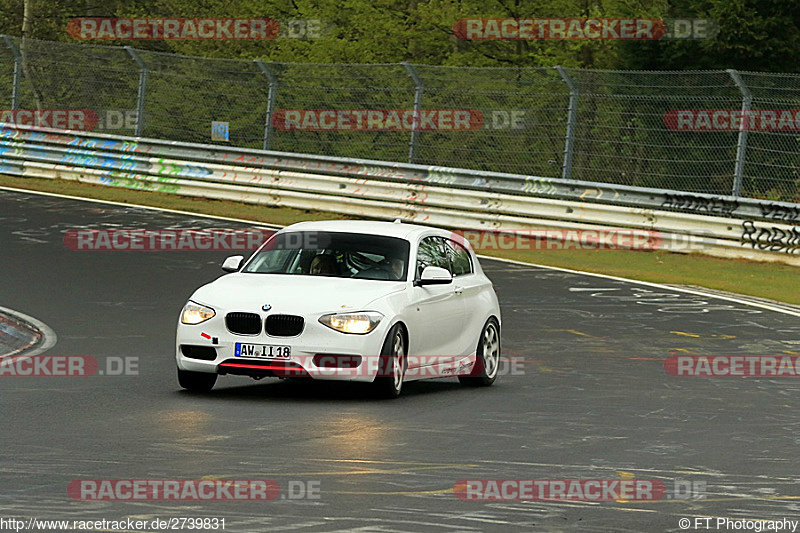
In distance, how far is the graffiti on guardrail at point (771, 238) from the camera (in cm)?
2500

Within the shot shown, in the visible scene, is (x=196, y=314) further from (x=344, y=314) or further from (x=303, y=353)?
(x=344, y=314)

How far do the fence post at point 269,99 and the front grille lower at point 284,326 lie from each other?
19343mm

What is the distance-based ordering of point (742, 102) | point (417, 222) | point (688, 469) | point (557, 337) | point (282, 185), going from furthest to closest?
point (282, 185) < point (417, 222) < point (742, 102) < point (557, 337) < point (688, 469)

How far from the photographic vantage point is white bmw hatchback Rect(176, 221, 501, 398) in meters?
11.4

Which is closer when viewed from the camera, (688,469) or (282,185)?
(688,469)

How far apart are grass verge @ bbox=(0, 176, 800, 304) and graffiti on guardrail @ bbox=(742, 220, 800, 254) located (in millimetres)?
305

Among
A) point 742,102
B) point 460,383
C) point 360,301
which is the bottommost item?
point 460,383

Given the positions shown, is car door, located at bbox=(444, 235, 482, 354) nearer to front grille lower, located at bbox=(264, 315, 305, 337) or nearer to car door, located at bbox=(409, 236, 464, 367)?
car door, located at bbox=(409, 236, 464, 367)

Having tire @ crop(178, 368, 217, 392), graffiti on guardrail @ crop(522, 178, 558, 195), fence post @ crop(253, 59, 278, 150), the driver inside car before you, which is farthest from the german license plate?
fence post @ crop(253, 59, 278, 150)

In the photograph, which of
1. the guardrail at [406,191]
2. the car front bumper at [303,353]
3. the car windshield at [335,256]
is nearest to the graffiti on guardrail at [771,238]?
the guardrail at [406,191]

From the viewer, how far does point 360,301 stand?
1160 cm

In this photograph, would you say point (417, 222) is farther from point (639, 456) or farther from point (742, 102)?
point (639, 456)

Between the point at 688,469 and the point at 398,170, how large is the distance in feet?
66.3

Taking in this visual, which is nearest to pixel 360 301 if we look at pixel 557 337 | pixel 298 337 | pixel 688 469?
pixel 298 337
